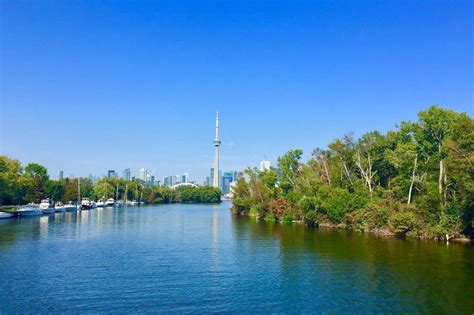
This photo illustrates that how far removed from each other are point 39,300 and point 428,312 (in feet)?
80.5

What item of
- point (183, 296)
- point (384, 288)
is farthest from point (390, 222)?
point (183, 296)

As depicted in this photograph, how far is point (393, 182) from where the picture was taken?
226 feet

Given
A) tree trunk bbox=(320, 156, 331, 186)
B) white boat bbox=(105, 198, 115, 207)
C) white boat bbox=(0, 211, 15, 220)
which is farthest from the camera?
white boat bbox=(105, 198, 115, 207)

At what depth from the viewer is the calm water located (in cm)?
2620

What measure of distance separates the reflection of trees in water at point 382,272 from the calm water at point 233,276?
0.24 feet

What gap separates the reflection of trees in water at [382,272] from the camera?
2709cm

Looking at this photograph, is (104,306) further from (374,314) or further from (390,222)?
(390,222)

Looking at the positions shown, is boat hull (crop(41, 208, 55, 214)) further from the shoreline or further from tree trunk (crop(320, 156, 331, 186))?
tree trunk (crop(320, 156, 331, 186))

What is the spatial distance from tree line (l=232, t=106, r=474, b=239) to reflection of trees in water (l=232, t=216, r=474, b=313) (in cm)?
515

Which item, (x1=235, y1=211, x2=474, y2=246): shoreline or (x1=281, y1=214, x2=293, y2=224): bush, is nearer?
(x1=235, y1=211, x2=474, y2=246): shoreline

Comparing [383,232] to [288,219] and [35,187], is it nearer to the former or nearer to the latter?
[288,219]

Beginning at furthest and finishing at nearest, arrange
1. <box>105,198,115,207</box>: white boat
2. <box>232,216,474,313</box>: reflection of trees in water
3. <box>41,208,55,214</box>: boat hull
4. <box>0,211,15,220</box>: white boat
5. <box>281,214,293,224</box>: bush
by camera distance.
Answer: <box>105,198,115,207</box>: white boat < <box>41,208,55,214</box>: boat hull < <box>281,214,293,224</box>: bush < <box>0,211,15,220</box>: white boat < <box>232,216,474,313</box>: reflection of trees in water

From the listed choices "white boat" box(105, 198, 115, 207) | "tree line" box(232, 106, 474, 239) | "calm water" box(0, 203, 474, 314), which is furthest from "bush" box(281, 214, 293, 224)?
"white boat" box(105, 198, 115, 207)

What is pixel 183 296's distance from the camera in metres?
27.8
